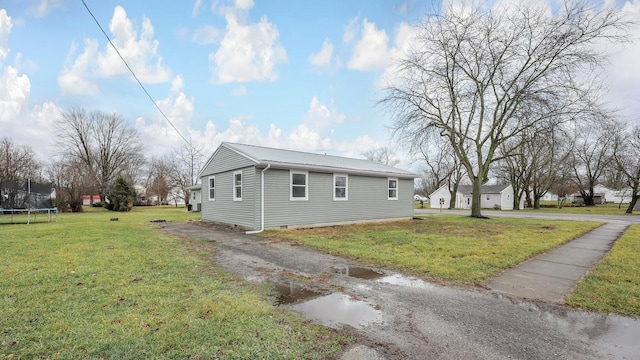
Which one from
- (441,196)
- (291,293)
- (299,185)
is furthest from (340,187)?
(441,196)

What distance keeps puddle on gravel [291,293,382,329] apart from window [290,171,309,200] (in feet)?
26.2

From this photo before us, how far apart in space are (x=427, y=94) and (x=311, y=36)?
28.8ft

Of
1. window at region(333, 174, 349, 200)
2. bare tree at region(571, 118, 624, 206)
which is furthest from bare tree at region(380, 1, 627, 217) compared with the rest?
bare tree at region(571, 118, 624, 206)

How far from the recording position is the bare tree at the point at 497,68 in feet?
46.7

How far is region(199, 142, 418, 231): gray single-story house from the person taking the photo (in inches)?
436

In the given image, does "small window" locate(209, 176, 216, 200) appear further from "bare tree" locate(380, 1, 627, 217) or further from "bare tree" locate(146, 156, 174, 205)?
"bare tree" locate(146, 156, 174, 205)

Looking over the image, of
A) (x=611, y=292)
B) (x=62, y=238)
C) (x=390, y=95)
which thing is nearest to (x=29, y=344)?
(x=611, y=292)

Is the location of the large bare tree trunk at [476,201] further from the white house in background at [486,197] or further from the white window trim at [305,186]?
the white house in background at [486,197]

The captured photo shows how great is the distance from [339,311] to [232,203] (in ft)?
32.9

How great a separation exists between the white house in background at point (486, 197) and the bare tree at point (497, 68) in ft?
67.9

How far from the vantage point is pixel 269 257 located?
6582mm

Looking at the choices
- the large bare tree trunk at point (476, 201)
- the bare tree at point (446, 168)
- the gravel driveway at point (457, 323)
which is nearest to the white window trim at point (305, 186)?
the gravel driveway at point (457, 323)

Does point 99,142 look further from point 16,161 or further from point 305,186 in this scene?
point 305,186

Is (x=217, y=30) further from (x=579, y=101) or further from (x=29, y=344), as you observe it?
(x=579, y=101)
